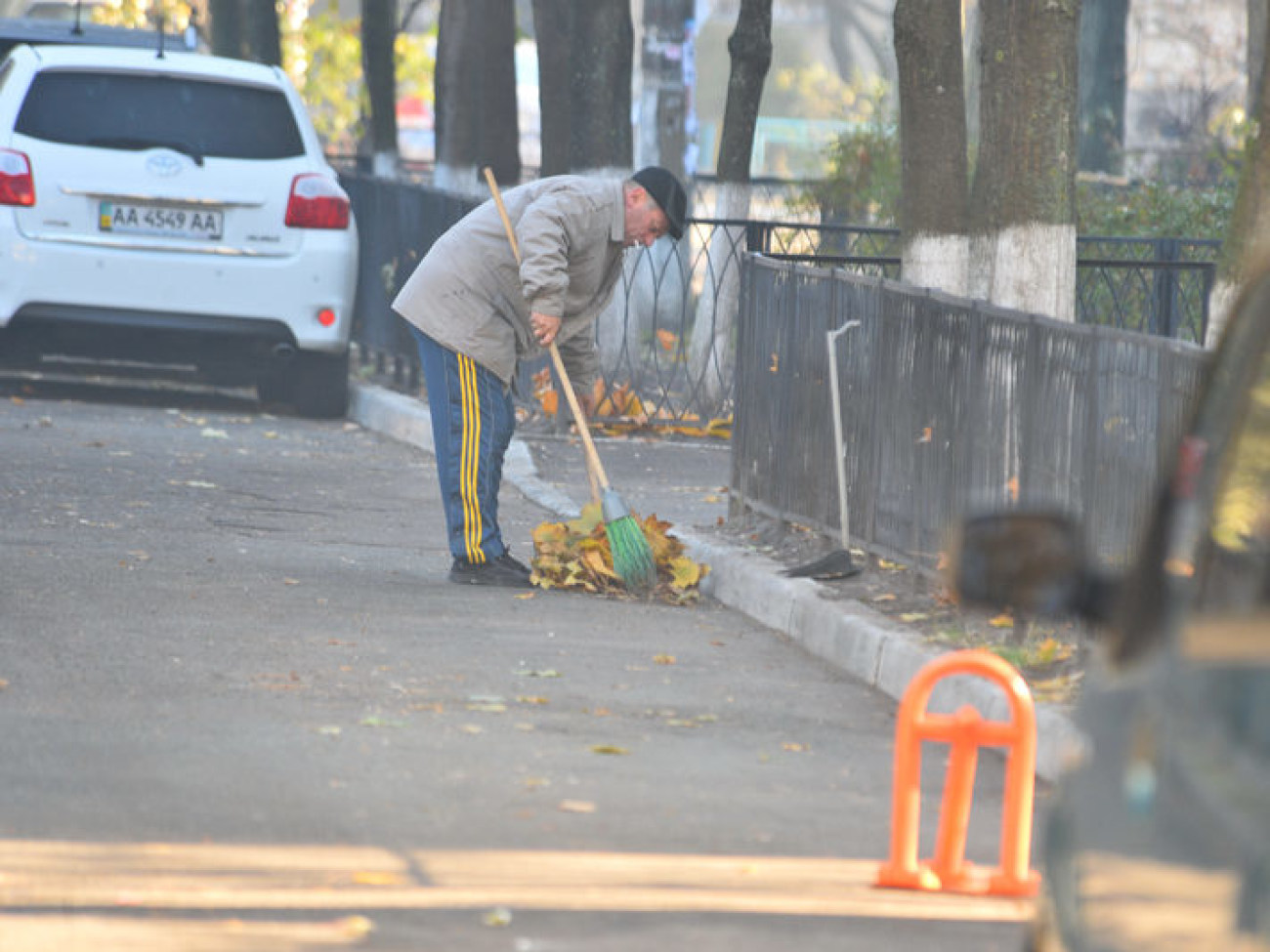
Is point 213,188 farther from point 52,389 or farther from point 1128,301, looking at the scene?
point 1128,301

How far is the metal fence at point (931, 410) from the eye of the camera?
7141 mm

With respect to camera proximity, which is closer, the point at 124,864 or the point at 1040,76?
the point at 124,864

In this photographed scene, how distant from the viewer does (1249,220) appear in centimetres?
844

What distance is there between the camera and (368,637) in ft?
26.2

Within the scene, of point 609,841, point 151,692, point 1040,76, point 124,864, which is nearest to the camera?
point 124,864

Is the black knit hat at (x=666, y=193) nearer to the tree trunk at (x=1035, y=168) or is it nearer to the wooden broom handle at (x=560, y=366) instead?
the wooden broom handle at (x=560, y=366)

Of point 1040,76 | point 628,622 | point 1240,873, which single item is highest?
point 1040,76

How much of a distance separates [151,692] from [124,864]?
74.9 inches

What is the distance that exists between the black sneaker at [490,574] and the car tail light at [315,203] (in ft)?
16.8

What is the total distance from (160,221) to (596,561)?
5.42m

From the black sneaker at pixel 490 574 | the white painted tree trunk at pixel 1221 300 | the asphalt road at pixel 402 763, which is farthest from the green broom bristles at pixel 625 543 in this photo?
the white painted tree trunk at pixel 1221 300

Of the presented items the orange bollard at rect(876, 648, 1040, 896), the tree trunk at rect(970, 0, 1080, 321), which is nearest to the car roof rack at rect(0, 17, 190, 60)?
the tree trunk at rect(970, 0, 1080, 321)

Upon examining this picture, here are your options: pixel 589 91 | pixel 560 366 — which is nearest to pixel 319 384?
pixel 589 91

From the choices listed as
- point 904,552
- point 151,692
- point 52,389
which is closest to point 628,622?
point 904,552
